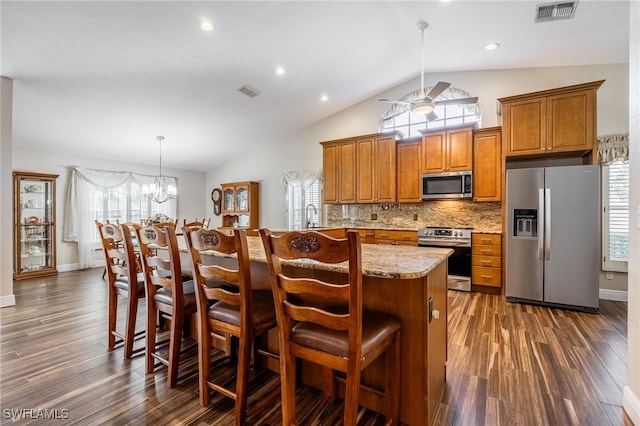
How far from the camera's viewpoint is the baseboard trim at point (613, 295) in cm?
379

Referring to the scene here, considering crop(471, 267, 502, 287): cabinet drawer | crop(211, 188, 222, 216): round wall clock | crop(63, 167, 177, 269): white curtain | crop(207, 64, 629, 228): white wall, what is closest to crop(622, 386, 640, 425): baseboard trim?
crop(471, 267, 502, 287): cabinet drawer

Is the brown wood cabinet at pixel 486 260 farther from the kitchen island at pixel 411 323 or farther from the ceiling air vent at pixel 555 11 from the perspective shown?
the kitchen island at pixel 411 323

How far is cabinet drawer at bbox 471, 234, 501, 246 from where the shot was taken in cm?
413

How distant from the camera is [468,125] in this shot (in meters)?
4.48

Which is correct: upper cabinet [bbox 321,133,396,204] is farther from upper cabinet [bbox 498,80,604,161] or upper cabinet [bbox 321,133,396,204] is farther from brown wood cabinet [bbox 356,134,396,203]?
upper cabinet [bbox 498,80,604,161]

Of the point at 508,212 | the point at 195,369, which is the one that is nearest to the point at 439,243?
the point at 508,212

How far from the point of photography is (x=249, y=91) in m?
4.71

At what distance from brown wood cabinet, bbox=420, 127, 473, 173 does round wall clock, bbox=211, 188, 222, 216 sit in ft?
17.8

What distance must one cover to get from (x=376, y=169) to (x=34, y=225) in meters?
6.33

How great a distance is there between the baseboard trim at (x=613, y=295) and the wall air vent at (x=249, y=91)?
5.78 m

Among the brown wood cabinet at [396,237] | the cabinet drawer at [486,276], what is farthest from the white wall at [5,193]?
the cabinet drawer at [486,276]

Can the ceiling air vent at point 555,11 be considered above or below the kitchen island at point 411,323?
above

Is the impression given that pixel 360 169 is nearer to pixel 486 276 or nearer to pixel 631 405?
pixel 486 276

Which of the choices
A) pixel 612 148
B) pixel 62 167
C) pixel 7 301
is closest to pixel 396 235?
pixel 612 148
